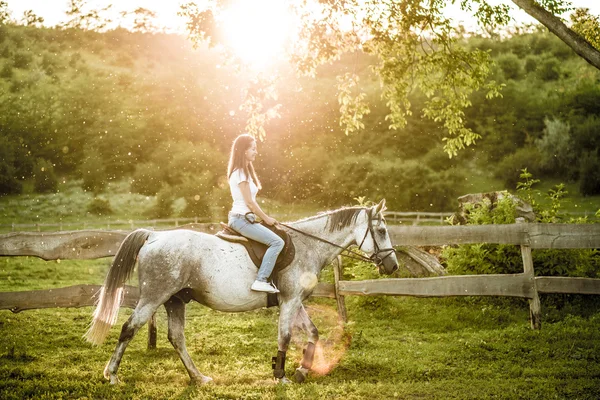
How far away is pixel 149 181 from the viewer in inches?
1736

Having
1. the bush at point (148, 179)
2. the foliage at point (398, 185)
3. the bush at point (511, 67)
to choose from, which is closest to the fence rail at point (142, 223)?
the foliage at point (398, 185)

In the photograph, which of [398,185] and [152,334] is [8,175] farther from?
[152,334]

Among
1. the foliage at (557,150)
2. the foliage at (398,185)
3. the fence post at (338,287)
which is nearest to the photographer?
the fence post at (338,287)

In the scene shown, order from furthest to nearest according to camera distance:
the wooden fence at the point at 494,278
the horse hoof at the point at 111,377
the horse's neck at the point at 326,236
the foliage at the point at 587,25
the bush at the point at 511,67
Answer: the bush at the point at 511,67 < the foliage at the point at 587,25 < the wooden fence at the point at 494,278 < the horse's neck at the point at 326,236 < the horse hoof at the point at 111,377

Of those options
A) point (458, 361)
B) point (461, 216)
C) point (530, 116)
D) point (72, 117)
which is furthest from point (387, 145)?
point (458, 361)

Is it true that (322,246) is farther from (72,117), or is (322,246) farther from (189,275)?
(72,117)

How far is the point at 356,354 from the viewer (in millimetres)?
8023

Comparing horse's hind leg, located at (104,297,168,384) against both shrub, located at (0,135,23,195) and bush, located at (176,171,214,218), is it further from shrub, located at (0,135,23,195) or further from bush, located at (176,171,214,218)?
shrub, located at (0,135,23,195)

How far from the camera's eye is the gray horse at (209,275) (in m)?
6.50

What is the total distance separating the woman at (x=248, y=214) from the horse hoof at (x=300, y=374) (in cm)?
108

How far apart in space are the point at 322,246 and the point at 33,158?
4651 centimetres

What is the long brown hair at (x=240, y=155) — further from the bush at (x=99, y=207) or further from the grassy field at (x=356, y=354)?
the bush at (x=99, y=207)

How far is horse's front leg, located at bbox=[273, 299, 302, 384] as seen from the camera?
6.73 metres

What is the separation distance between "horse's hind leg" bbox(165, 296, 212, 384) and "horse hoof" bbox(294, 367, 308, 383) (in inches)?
41.7
